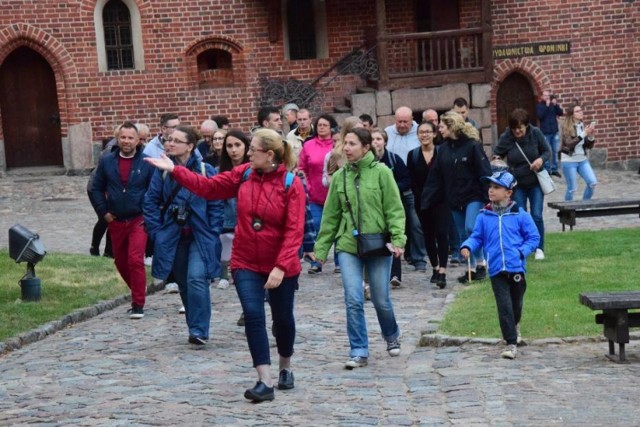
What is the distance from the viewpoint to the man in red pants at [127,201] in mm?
12578

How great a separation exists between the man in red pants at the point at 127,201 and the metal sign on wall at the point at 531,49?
639 inches

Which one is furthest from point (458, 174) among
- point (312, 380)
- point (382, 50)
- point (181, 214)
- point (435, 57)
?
point (435, 57)

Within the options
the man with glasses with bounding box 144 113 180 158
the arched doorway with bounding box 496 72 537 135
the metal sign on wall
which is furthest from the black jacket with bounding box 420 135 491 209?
the arched doorway with bounding box 496 72 537 135

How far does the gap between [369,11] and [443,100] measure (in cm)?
260

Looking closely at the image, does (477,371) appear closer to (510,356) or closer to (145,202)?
(510,356)

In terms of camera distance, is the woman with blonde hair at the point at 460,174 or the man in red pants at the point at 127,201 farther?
the woman with blonde hair at the point at 460,174

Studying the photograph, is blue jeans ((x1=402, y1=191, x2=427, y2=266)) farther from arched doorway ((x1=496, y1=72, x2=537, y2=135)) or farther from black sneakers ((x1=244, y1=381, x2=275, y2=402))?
arched doorway ((x1=496, y1=72, x2=537, y2=135))

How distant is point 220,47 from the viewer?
27422 millimetres

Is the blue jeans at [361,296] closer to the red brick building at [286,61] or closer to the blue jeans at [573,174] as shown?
the blue jeans at [573,174]

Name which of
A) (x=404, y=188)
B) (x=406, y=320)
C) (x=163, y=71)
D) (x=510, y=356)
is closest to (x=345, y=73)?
(x=163, y=71)

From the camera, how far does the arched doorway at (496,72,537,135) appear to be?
28562 mm

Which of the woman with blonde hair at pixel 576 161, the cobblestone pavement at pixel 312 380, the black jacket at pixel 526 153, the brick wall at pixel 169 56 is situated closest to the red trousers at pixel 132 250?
the cobblestone pavement at pixel 312 380

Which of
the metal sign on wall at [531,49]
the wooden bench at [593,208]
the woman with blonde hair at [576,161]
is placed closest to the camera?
the wooden bench at [593,208]

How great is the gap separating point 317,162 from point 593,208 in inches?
160
